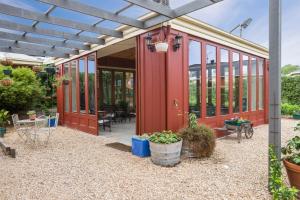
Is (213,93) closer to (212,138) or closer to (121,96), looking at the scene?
(212,138)

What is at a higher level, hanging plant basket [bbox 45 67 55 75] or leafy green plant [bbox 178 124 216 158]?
hanging plant basket [bbox 45 67 55 75]

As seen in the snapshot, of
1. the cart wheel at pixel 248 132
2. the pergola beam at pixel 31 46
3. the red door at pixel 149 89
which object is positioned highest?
the pergola beam at pixel 31 46

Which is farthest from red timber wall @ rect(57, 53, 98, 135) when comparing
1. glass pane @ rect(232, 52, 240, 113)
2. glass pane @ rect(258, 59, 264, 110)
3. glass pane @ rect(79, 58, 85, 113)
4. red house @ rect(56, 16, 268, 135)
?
glass pane @ rect(258, 59, 264, 110)

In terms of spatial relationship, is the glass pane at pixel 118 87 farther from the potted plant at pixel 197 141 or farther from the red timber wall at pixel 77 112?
the potted plant at pixel 197 141

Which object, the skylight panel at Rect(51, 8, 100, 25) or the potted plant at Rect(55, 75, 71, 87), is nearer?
the skylight panel at Rect(51, 8, 100, 25)

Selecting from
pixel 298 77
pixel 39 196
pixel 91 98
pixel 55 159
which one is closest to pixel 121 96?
pixel 91 98

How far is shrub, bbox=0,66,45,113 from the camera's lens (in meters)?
8.59

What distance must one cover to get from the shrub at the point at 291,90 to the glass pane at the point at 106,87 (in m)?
10.4

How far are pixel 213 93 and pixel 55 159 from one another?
14.5ft

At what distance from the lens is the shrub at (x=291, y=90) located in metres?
12.2

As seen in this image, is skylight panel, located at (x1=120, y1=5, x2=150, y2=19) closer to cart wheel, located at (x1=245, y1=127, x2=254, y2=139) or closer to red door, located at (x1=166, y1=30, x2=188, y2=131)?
red door, located at (x1=166, y1=30, x2=188, y2=131)

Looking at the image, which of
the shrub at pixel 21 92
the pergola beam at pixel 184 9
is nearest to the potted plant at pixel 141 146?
the pergola beam at pixel 184 9

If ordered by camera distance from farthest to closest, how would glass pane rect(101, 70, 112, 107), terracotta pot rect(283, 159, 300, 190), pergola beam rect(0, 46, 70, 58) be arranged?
1. glass pane rect(101, 70, 112, 107)
2. pergola beam rect(0, 46, 70, 58)
3. terracotta pot rect(283, 159, 300, 190)

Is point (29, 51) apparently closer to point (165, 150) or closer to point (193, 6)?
point (193, 6)
